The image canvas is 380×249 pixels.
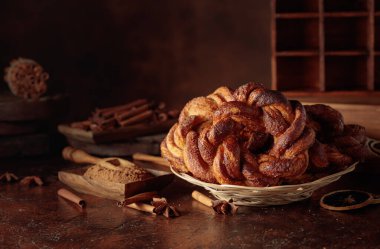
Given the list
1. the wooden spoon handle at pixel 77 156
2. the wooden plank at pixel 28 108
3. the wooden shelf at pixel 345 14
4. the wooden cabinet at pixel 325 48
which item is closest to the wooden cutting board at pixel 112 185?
the wooden spoon handle at pixel 77 156

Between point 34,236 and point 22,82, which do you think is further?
point 22,82

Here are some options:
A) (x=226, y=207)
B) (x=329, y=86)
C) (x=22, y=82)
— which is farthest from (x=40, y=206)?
(x=329, y=86)

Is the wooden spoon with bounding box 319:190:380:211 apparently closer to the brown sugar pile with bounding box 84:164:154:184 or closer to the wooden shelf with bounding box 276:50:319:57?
the brown sugar pile with bounding box 84:164:154:184

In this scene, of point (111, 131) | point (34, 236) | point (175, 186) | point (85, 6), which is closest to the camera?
point (34, 236)

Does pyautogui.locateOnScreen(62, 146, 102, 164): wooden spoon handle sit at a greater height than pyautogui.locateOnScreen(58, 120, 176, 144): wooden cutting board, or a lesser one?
lesser

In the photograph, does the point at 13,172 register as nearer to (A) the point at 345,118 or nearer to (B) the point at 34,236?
(B) the point at 34,236

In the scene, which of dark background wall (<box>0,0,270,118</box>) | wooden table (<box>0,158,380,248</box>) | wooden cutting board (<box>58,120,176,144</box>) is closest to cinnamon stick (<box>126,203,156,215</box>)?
wooden table (<box>0,158,380,248</box>)
